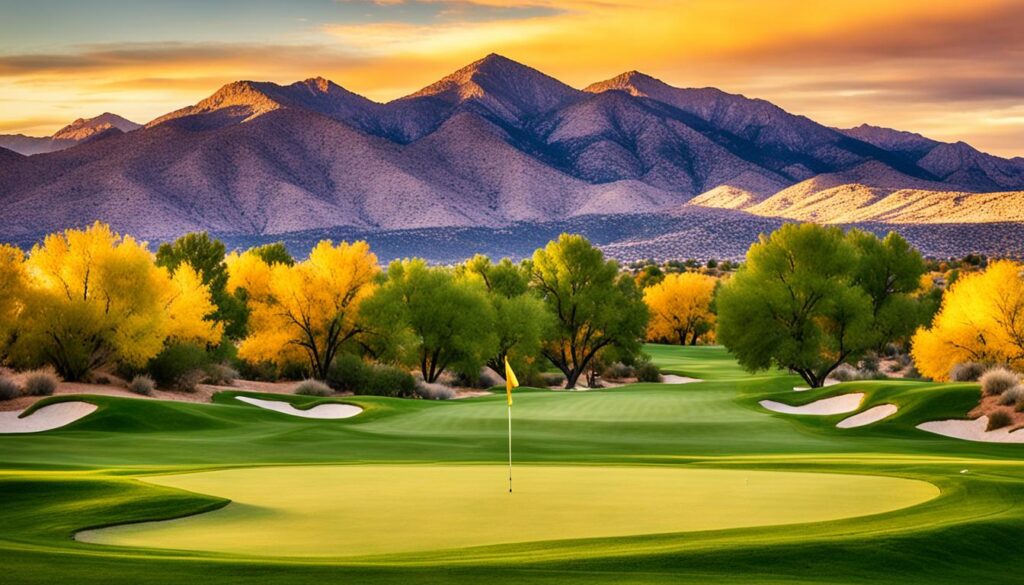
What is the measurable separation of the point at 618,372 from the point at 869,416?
41.5m

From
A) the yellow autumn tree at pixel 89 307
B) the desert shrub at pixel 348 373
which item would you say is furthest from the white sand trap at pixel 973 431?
the desert shrub at pixel 348 373

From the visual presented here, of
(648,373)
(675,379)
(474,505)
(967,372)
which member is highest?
(474,505)

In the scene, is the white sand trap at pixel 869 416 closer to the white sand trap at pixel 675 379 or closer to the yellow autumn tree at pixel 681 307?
the white sand trap at pixel 675 379

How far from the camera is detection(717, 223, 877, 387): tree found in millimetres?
53844

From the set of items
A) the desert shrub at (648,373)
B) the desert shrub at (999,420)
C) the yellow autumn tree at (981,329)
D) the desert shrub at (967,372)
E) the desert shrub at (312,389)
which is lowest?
the desert shrub at (648,373)

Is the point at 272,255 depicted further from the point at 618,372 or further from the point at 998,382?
the point at 998,382

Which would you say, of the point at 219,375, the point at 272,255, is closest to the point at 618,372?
the point at 272,255

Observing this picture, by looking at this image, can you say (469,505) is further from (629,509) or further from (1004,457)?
(1004,457)

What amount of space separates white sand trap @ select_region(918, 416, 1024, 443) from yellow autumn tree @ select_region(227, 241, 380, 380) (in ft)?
111

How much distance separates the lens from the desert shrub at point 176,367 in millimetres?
50062

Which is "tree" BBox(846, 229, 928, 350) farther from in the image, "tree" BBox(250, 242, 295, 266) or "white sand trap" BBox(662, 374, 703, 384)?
"tree" BBox(250, 242, 295, 266)

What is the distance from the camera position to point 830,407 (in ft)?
129

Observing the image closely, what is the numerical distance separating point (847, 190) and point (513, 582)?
194488mm

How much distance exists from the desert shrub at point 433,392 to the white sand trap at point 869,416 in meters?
23.9
